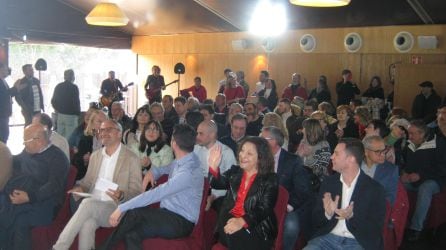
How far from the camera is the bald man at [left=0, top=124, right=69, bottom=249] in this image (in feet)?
12.3

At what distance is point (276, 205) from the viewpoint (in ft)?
11.4

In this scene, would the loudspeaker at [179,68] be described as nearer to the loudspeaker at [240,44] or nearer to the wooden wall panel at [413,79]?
the loudspeaker at [240,44]

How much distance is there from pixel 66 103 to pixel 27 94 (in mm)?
725

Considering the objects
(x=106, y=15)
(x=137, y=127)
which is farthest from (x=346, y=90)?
(x=137, y=127)

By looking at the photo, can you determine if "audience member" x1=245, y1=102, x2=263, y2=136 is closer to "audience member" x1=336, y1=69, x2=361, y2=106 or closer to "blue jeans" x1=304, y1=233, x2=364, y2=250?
"blue jeans" x1=304, y1=233, x2=364, y2=250

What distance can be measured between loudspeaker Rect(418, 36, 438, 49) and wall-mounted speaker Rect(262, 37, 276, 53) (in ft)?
12.0

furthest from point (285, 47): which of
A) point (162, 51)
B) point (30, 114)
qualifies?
point (30, 114)

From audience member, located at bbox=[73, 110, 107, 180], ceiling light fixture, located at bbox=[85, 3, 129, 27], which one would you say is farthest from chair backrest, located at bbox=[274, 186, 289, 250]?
ceiling light fixture, located at bbox=[85, 3, 129, 27]

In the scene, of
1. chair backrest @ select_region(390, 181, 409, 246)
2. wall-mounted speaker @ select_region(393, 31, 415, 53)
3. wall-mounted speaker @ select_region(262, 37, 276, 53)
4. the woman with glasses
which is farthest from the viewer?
wall-mounted speaker @ select_region(262, 37, 276, 53)

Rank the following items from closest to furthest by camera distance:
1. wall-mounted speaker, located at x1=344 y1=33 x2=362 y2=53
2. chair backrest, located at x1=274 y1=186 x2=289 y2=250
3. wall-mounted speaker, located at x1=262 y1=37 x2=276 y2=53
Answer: chair backrest, located at x1=274 y1=186 x2=289 y2=250 → wall-mounted speaker, located at x1=344 y1=33 x2=362 y2=53 → wall-mounted speaker, located at x1=262 y1=37 x2=276 y2=53

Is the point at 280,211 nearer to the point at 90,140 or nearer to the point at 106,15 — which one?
the point at 90,140

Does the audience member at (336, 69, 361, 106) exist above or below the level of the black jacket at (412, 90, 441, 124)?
above

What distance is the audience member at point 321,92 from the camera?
1068 cm

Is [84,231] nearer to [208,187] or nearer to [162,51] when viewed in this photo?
[208,187]
